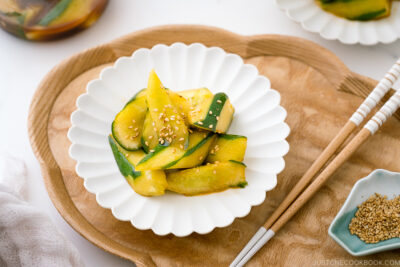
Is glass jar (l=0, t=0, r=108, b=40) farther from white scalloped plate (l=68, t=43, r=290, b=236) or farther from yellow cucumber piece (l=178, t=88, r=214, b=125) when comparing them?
yellow cucumber piece (l=178, t=88, r=214, b=125)

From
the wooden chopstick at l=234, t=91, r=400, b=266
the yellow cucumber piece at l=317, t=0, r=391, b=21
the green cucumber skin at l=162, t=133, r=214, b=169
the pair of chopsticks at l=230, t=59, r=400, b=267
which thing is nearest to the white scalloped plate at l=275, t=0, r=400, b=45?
the yellow cucumber piece at l=317, t=0, r=391, b=21

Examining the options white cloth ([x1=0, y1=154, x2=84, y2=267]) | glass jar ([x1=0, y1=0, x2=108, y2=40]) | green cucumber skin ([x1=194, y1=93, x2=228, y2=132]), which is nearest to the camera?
white cloth ([x1=0, y1=154, x2=84, y2=267])

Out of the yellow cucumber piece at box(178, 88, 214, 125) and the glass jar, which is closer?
the yellow cucumber piece at box(178, 88, 214, 125)

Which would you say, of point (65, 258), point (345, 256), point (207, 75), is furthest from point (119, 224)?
point (345, 256)

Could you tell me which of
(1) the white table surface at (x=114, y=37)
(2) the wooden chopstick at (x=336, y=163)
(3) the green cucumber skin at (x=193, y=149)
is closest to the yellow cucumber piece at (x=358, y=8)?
(1) the white table surface at (x=114, y=37)

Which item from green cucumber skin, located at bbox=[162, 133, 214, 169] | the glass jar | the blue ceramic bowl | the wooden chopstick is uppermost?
the glass jar

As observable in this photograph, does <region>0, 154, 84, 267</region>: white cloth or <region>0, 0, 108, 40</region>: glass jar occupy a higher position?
<region>0, 0, 108, 40</region>: glass jar

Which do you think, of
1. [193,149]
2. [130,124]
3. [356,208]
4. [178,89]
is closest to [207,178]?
[193,149]
